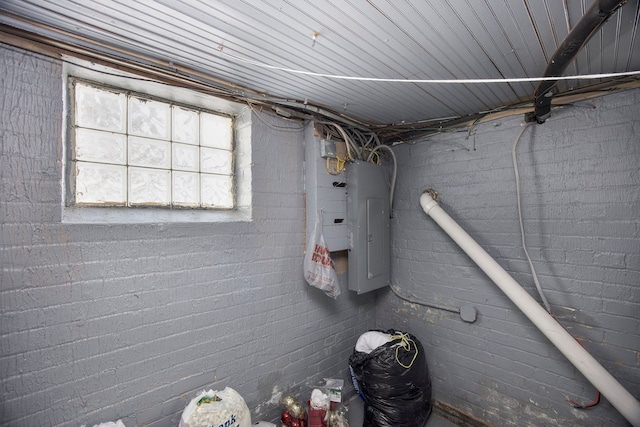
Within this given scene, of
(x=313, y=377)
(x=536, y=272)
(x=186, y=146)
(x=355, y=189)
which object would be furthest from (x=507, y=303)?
(x=186, y=146)

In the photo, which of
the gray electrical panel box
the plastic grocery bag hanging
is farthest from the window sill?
the gray electrical panel box

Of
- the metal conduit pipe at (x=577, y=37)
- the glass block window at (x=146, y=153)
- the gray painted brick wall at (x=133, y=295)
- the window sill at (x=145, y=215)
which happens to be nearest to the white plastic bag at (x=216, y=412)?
the gray painted brick wall at (x=133, y=295)

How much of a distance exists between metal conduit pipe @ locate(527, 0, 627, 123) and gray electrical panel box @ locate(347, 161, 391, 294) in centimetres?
128

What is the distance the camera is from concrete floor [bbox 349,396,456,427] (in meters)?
2.41

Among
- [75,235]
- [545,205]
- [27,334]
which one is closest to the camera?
[27,334]

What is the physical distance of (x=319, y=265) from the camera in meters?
2.26

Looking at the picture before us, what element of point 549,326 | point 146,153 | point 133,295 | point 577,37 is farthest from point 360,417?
point 577,37

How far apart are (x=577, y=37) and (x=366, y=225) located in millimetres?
1713

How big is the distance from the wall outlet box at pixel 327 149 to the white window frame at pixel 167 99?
1.92 ft

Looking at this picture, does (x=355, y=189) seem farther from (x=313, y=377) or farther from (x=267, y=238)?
(x=313, y=377)

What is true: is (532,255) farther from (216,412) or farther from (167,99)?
(167,99)

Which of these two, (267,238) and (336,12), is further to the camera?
(267,238)

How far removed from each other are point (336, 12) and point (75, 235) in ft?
5.24

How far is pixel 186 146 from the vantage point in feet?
6.24
